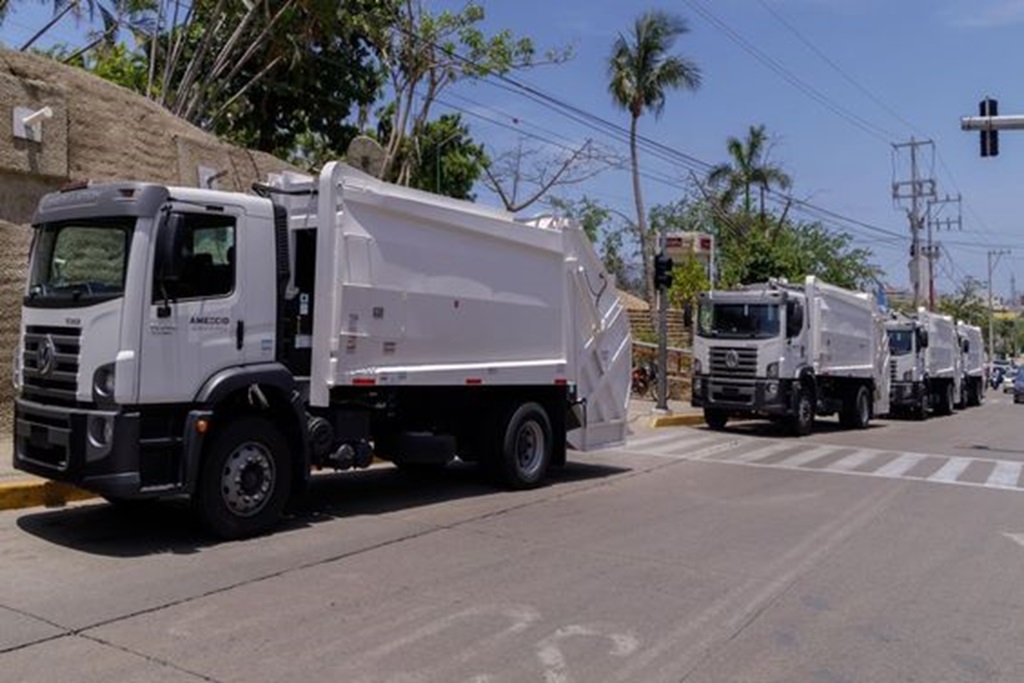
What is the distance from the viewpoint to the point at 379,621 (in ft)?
20.2

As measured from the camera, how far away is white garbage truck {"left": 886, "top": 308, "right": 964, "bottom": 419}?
29812mm

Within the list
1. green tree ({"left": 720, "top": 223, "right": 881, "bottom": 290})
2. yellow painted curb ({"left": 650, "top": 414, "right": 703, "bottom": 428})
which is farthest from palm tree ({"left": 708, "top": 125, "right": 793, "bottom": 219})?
yellow painted curb ({"left": 650, "top": 414, "right": 703, "bottom": 428})

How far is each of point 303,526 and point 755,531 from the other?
426 cm

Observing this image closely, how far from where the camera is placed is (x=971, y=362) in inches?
1608

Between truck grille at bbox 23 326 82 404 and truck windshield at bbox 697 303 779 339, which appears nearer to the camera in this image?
truck grille at bbox 23 326 82 404

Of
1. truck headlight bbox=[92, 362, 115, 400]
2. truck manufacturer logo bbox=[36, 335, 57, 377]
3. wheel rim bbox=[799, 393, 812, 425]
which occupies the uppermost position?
truck manufacturer logo bbox=[36, 335, 57, 377]

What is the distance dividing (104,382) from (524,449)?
217 inches

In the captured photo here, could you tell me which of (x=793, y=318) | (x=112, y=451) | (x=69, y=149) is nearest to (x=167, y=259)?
(x=112, y=451)

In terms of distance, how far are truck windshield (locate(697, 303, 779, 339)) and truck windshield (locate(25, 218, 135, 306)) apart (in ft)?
49.6

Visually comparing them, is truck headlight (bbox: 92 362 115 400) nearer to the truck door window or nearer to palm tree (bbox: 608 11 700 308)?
the truck door window

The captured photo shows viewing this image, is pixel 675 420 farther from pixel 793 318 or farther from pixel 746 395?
pixel 793 318

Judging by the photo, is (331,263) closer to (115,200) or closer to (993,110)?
(115,200)

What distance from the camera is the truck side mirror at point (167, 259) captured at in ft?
25.4

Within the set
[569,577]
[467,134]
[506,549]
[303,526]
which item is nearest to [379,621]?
[569,577]
